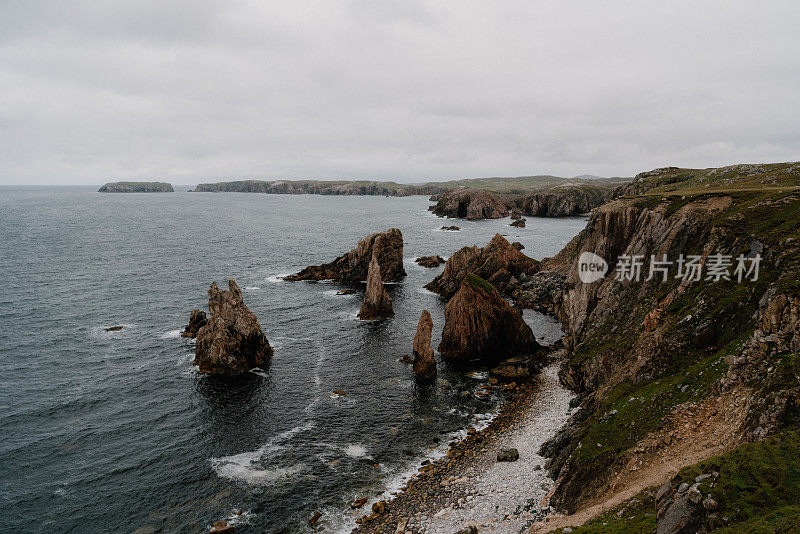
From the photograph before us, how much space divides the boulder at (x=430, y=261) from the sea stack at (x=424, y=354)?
2329 inches

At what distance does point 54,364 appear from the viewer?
51781 mm

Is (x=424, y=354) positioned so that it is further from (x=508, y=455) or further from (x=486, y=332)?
(x=508, y=455)

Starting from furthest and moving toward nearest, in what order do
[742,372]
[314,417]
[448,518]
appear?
[314,417], [448,518], [742,372]

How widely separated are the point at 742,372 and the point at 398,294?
6486cm

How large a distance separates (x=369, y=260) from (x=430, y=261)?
2217cm

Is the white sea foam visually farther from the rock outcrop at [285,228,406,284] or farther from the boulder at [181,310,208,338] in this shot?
the rock outcrop at [285,228,406,284]

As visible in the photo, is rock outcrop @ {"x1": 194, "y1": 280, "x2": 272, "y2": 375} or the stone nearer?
the stone

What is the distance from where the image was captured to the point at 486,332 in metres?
54.3

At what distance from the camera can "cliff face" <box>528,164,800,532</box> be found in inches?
840

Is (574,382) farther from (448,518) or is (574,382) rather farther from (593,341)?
(448,518)

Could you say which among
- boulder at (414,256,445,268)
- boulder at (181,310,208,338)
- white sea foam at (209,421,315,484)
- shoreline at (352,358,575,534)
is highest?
boulder at (414,256,445,268)

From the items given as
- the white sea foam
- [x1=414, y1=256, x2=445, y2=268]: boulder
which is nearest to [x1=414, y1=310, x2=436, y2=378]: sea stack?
the white sea foam

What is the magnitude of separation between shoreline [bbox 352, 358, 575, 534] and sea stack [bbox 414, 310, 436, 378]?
35.7 ft

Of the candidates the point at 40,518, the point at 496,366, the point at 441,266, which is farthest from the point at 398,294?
the point at 40,518
